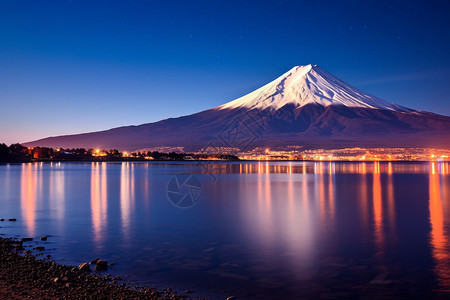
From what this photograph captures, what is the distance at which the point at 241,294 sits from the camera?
7.67 meters

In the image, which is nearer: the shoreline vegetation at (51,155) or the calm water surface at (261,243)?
the calm water surface at (261,243)

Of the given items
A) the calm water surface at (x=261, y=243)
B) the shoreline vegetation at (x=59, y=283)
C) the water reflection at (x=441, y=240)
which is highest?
the shoreline vegetation at (x=59, y=283)

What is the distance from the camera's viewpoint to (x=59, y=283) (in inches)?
312

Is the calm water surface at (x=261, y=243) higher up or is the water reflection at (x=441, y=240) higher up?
the calm water surface at (x=261, y=243)

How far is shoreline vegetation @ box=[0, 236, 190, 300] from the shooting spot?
24.1 ft

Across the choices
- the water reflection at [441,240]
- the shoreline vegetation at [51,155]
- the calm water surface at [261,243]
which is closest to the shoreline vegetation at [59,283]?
the calm water surface at [261,243]

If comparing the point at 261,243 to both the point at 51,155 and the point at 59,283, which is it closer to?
the point at 59,283

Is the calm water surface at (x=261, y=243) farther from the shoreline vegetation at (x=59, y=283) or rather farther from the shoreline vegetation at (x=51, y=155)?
the shoreline vegetation at (x=51, y=155)

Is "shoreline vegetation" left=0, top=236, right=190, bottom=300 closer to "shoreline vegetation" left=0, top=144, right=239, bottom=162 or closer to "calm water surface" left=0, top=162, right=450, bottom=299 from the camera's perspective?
"calm water surface" left=0, top=162, right=450, bottom=299

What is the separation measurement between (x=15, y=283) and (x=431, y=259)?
29.9 ft

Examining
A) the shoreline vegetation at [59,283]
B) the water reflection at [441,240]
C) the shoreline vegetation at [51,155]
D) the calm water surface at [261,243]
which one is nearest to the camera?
the shoreline vegetation at [59,283]

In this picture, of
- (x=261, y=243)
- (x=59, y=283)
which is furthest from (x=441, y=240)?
(x=59, y=283)

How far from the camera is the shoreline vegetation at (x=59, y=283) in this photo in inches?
289

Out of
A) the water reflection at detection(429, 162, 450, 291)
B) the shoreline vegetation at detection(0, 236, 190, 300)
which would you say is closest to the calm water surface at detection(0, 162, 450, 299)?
the water reflection at detection(429, 162, 450, 291)
